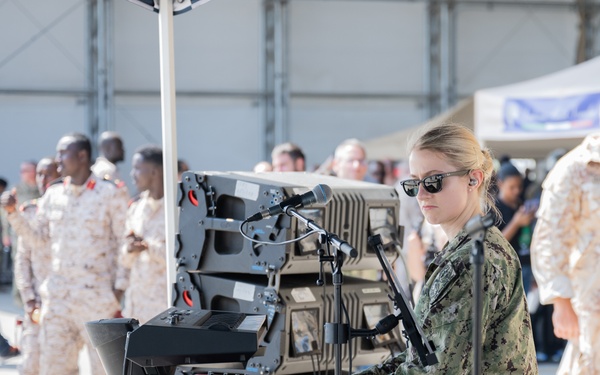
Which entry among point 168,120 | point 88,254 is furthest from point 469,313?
point 88,254

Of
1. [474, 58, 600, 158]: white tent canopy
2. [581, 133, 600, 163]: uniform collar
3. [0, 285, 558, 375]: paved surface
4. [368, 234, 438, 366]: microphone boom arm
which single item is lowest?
[0, 285, 558, 375]: paved surface

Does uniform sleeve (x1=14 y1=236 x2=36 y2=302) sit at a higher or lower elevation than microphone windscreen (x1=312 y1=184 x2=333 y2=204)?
lower

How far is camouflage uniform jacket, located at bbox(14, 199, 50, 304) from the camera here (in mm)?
6332

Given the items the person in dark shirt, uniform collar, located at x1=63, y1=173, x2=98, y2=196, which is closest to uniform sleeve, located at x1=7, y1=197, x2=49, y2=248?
uniform collar, located at x1=63, y1=173, x2=98, y2=196

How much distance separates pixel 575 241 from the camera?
476 cm

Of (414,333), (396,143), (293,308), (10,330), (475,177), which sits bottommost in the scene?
(10,330)

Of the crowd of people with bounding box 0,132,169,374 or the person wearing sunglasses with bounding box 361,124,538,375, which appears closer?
the person wearing sunglasses with bounding box 361,124,538,375

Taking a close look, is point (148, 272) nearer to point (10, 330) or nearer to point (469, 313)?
point (469, 313)

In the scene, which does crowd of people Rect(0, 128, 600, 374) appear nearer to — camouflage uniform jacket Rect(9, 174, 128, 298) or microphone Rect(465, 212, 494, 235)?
camouflage uniform jacket Rect(9, 174, 128, 298)

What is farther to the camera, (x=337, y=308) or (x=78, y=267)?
(x=78, y=267)

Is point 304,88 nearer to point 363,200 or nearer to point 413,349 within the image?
point 363,200

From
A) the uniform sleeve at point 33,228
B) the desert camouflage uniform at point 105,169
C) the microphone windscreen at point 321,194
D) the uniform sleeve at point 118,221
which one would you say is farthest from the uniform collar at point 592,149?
the desert camouflage uniform at point 105,169

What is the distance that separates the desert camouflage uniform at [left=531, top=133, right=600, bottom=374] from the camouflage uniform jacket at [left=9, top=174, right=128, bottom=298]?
254 centimetres

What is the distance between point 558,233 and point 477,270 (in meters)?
2.54
